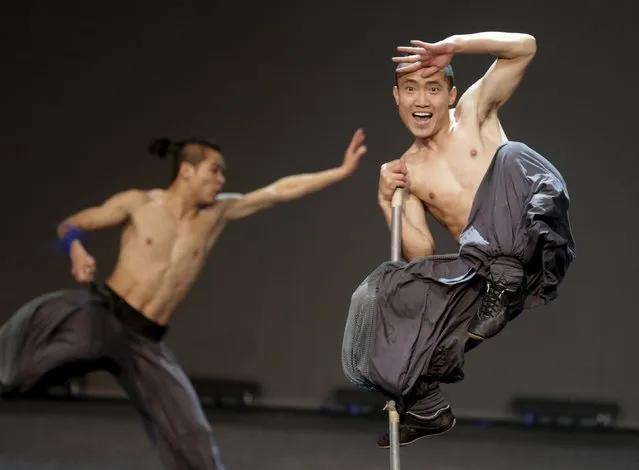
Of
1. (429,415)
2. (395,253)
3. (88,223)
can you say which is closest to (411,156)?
(395,253)

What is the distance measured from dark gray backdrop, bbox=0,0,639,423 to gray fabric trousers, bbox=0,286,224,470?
53.7 inches

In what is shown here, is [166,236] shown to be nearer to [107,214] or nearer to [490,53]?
[107,214]

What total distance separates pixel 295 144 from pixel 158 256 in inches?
50.3

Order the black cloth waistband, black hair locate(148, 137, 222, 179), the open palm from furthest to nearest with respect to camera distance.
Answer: black hair locate(148, 137, 222, 179), the black cloth waistband, the open palm

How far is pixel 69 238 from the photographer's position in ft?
13.7

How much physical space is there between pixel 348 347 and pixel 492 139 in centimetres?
72

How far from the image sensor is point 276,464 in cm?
452

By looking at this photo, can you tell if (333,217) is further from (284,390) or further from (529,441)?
(529,441)

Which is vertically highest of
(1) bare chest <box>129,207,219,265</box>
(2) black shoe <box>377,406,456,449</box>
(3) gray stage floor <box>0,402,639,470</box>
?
(1) bare chest <box>129,207,219,265</box>

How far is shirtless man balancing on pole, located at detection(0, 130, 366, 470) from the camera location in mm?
4062

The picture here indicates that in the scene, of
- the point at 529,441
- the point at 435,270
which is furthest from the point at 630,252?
the point at 435,270

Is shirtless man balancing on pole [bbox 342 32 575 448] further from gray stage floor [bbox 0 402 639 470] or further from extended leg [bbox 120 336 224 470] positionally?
gray stage floor [bbox 0 402 639 470]

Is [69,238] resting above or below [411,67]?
below

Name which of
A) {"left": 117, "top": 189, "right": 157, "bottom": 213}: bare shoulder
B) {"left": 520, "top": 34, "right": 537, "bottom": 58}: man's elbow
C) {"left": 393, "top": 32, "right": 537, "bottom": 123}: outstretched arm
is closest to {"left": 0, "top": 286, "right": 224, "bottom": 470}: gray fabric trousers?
{"left": 117, "top": 189, "right": 157, "bottom": 213}: bare shoulder
